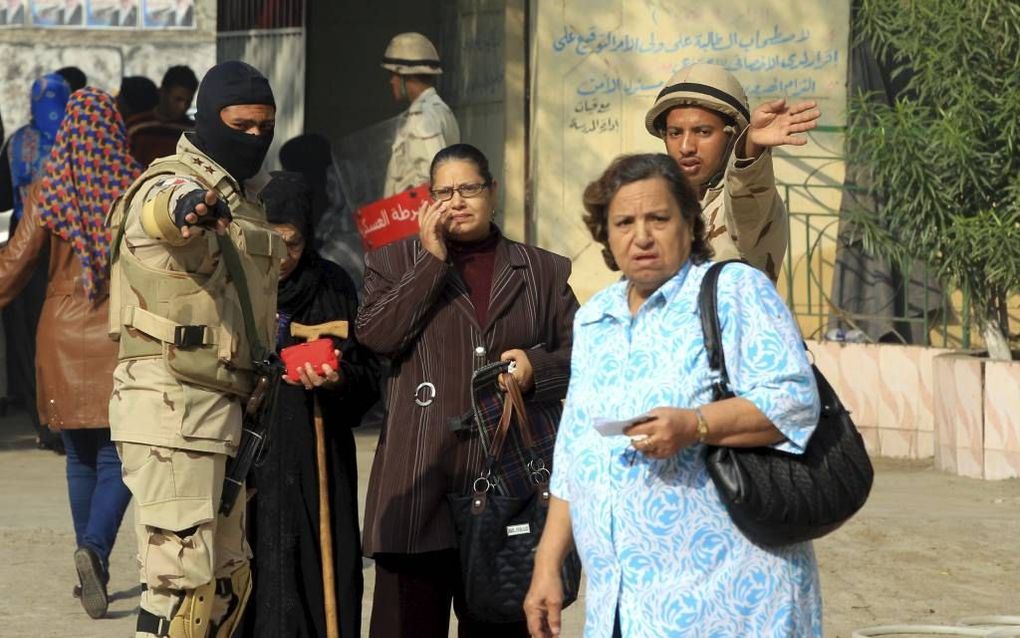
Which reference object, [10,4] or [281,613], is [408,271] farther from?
[10,4]

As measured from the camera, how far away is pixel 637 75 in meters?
11.2

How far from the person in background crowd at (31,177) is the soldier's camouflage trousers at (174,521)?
17.8ft

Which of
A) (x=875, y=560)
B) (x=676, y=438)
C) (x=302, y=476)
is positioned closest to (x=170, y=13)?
(x=875, y=560)

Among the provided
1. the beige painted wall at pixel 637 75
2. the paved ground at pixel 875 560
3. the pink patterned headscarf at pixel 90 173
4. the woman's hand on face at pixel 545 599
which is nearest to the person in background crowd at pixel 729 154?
the woman's hand on face at pixel 545 599

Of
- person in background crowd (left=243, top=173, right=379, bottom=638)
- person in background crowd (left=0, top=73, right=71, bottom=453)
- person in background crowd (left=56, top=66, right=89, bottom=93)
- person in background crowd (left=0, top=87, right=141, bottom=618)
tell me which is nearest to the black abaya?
person in background crowd (left=243, top=173, right=379, bottom=638)

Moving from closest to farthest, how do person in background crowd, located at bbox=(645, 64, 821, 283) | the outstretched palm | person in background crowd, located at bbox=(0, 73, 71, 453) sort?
the outstretched palm
person in background crowd, located at bbox=(645, 64, 821, 283)
person in background crowd, located at bbox=(0, 73, 71, 453)

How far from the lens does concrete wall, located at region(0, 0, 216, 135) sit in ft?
34.8

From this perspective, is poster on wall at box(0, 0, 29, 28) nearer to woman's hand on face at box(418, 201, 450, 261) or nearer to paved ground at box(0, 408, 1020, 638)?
paved ground at box(0, 408, 1020, 638)

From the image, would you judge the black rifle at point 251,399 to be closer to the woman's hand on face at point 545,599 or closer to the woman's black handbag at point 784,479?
the woman's hand on face at point 545,599

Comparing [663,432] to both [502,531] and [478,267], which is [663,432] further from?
[478,267]

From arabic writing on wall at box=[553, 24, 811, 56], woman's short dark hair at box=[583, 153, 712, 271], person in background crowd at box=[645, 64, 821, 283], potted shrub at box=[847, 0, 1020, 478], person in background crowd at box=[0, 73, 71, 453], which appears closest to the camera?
woman's short dark hair at box=[583, 153, 712, 271]

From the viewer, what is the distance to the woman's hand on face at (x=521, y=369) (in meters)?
4.70

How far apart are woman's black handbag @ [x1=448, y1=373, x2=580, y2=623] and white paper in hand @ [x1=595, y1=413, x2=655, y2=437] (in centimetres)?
146

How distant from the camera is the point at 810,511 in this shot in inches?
124
